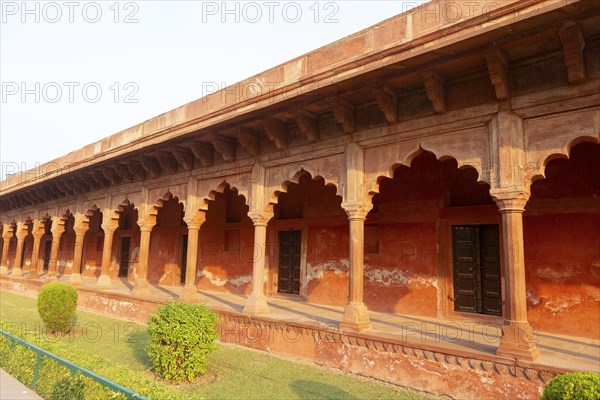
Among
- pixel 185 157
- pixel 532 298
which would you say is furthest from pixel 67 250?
pixel 532 298

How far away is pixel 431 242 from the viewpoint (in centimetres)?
804

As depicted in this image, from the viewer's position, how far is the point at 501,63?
504 cm

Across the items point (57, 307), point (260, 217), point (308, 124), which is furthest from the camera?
point (57, 307)

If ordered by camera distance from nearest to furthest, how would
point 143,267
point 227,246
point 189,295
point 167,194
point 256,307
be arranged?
point 256,307, point 189,295, point 167,194, point 143,267, point 227,246

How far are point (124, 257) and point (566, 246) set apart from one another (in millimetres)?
15450

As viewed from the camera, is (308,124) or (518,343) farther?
(308,124)

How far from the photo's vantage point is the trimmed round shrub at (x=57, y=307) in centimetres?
852

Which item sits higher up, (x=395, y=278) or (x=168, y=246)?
(x=168, y=246)

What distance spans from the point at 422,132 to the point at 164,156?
A: 6597 millimetres

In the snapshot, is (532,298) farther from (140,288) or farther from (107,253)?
(107,253)

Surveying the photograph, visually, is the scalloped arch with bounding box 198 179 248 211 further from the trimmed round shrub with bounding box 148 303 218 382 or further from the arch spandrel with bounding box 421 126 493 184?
the arch spandrel with bounding box 421 126 493 184

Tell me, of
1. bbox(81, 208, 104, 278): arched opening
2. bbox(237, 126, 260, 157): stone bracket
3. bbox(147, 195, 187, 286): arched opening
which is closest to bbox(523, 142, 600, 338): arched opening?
bbox(237, 126, 260, 157): stone bracket

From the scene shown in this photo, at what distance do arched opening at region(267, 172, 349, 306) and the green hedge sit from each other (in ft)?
17.4

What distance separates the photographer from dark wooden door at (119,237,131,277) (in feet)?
55.0
